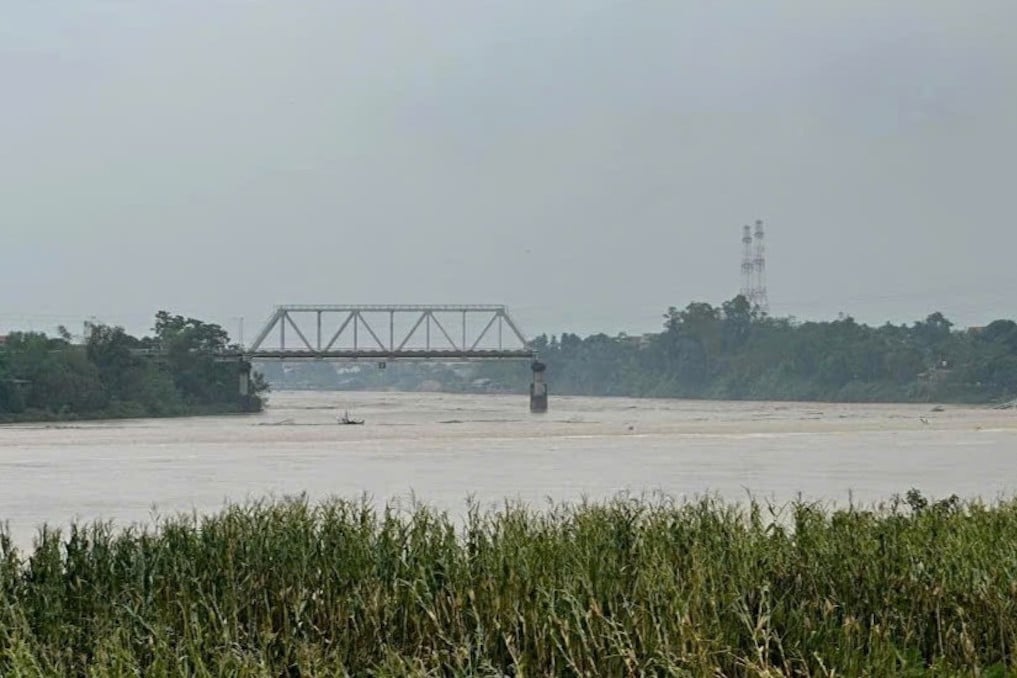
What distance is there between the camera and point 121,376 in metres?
89.7

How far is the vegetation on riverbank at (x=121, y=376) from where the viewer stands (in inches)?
3297

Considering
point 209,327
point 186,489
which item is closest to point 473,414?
point 209,327

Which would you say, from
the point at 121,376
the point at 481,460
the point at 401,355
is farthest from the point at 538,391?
the point at 481,460

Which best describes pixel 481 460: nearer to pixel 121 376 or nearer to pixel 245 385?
pixel 121 376

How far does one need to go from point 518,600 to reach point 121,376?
8233 cm

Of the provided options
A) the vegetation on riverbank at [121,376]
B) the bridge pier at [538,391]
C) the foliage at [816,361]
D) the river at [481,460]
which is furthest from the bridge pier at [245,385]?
the foliage at [816,361]

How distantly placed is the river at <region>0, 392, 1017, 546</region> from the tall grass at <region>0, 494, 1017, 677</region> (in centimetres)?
443

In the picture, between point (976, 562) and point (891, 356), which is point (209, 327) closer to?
point (891, 356)

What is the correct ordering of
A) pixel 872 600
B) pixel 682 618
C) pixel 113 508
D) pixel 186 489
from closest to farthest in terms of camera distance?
pixel 682 618, pixel 872 600, pixel 113 508, pixel 186 489

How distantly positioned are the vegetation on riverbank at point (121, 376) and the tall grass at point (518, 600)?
238 ft

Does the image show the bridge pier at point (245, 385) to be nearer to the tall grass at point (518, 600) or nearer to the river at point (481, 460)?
the river at point (481, 460)

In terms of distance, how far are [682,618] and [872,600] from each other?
2.28 metres

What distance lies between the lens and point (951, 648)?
1024 cm

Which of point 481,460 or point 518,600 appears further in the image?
point 481,460
